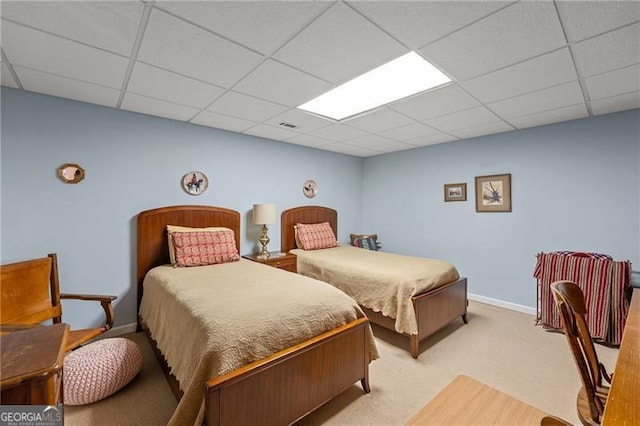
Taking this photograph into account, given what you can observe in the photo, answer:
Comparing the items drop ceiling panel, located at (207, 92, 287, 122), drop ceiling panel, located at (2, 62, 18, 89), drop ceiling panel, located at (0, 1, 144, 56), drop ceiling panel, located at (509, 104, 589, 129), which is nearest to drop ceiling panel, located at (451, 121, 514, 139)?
drop ceiling panel, located at (509, 104, 589, 129)

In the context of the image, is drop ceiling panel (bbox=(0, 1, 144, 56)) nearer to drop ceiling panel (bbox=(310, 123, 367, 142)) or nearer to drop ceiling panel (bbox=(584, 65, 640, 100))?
drop ceiling panel (bbox=(310, 123, 367, 142))

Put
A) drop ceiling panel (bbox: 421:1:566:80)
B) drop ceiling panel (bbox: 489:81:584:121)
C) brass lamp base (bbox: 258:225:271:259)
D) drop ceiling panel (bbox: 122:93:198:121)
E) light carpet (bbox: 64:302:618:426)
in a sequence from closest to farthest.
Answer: drop ceiling panel (bbox: 421:1:566:80), light carpet (bbox: 64:302:618:426), drop ceiling panel (bbox: 489:81:584:121), drop ceiling panel (bbox: 122:93:198:121), brass lamp base (bbox: 258:225:271:259)

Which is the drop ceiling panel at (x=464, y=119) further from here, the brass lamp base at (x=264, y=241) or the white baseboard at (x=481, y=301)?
the brass lamp base at (x=264, y=241)

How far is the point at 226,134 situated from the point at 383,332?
3174 mm

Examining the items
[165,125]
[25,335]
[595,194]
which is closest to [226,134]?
[165,125]

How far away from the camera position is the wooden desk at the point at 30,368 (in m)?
0.79

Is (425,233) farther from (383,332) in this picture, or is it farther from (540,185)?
(383,332)

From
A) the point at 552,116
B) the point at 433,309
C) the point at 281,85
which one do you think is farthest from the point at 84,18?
the point at 552,116

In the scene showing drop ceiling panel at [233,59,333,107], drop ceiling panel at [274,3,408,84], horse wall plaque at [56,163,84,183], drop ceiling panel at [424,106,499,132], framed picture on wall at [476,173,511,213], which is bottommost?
framed picture on wall at [476,173,511,213]

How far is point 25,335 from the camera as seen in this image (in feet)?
3.33

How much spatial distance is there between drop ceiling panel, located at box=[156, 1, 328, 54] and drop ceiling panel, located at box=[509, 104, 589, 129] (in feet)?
9.34

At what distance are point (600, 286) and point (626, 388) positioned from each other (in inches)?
105

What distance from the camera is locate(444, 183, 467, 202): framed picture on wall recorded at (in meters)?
4.15

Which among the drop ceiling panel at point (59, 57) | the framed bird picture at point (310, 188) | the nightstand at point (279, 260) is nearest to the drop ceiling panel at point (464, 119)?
the framed bird picture at point (310, 188)
